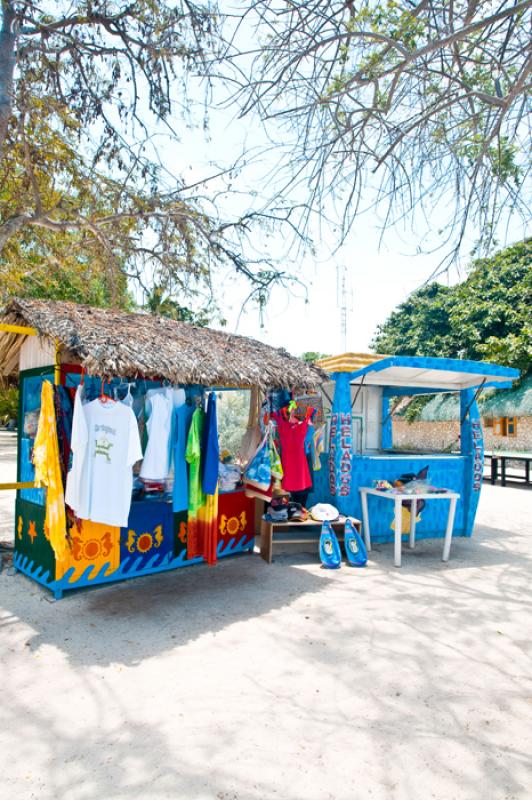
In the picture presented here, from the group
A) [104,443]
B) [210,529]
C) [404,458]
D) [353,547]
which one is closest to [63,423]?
[104,443]

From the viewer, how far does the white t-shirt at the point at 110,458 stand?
14.7 feet

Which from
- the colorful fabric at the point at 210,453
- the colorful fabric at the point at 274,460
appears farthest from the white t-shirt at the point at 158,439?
the colorful fabric at the point at 274,460

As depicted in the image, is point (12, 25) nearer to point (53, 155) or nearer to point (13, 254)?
point (53, 155)

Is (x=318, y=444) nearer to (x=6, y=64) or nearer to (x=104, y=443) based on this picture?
(x=104, y=443)

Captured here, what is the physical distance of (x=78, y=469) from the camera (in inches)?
173

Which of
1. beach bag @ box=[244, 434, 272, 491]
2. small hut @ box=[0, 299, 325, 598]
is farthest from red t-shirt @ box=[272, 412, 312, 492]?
small hut @ box=[0, 299, 325, 598]

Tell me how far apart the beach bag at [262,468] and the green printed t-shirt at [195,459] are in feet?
2.88

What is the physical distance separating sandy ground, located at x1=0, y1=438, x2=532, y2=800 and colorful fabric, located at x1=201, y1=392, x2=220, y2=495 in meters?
1.07

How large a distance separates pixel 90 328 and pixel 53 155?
4.47 meters

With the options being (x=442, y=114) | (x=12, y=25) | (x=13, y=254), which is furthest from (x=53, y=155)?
(x=442, y=114)

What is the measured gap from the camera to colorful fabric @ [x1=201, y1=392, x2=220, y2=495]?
17.0ft

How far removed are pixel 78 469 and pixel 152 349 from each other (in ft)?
4.48

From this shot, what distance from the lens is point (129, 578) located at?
538cm

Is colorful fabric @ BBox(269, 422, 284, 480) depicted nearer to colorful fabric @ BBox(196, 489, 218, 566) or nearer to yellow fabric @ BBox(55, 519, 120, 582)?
colorful fabric @ BBox(196, 489, 218, 566)
